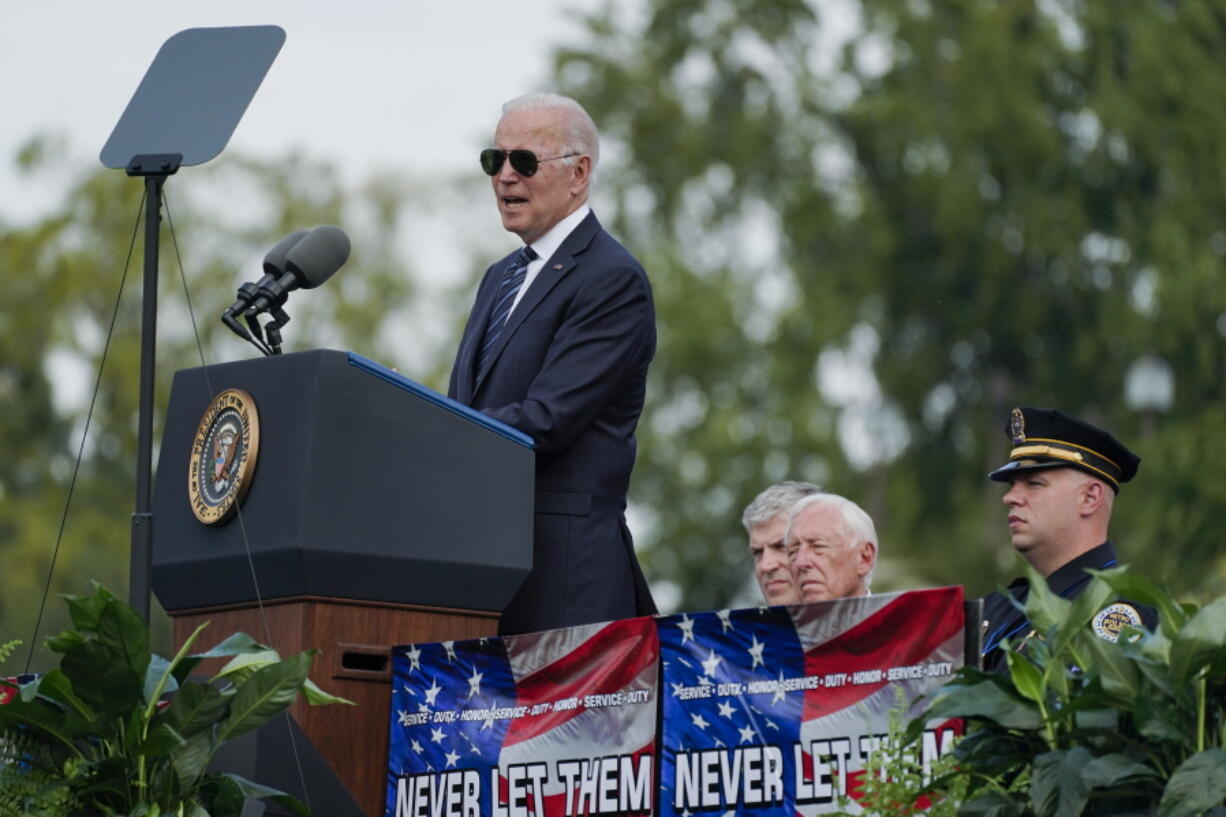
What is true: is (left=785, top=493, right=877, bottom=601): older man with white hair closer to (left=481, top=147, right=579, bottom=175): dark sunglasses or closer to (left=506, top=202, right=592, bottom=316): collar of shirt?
(left=506, top=202, right=592, bottom=316): collar of shirt

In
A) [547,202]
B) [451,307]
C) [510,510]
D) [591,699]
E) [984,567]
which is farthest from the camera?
[451,307]

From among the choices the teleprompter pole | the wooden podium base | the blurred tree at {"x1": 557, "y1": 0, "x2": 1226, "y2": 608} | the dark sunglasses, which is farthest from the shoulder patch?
the blurred tree at {"x1": 557, "y1": 0, "x2": 1226, "y2": 608}

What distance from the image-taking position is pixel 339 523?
16.5 ft

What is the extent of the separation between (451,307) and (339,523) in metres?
23.5

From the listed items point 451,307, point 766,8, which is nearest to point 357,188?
point 451,307

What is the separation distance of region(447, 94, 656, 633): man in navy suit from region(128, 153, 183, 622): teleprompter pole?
2.69 feet

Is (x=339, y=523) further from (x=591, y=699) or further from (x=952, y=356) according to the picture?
(x=952, y=356)

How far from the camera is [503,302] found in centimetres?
583

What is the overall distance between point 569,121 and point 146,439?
1.36 metres

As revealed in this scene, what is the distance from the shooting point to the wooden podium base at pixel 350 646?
5.04m

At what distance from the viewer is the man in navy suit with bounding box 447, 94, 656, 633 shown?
5.50 m

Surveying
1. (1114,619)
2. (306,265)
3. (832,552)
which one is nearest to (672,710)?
(1114,619)

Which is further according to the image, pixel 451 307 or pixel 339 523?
pixel 451 307

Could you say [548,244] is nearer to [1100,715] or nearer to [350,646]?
[350,646]
